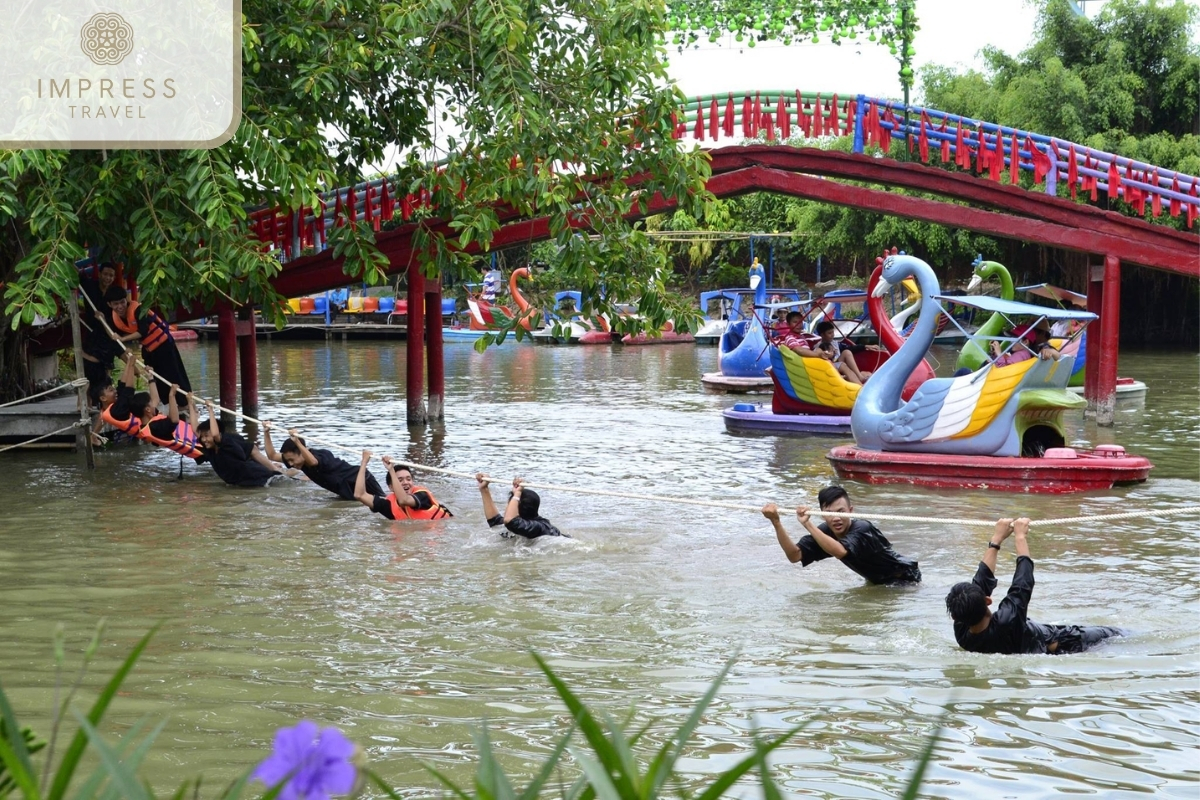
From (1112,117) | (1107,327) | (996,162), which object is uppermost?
(1112,117)

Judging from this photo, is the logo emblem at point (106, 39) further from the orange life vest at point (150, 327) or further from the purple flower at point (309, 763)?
the purple flower at point (309, 763)

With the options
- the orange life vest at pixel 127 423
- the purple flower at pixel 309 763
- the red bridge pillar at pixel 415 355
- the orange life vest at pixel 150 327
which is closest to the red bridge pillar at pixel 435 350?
the red bridge pillar at pixel 415 355

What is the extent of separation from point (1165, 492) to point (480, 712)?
8.55 meters

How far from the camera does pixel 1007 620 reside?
6523 millimetres

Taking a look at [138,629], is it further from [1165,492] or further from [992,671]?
[1165,492]

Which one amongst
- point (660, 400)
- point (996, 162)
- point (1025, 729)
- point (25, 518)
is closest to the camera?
point (1025, 729)

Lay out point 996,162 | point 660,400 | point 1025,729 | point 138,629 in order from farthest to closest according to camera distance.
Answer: point 660,400, point 996,162, point 138,629, point 1025,729

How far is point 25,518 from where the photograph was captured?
1080 centimetres

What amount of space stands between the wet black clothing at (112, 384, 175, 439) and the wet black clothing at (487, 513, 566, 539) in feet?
13.9

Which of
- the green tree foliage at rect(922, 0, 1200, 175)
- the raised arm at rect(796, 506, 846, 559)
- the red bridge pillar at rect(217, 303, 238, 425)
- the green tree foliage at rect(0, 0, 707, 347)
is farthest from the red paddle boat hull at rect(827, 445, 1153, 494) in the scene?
the green tree foliage at rect(922, 0, 1200, 175)

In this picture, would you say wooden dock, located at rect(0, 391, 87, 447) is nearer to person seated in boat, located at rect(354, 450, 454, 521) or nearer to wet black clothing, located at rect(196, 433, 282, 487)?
wet black clothing, located at rect(196, 433, 282, 487)

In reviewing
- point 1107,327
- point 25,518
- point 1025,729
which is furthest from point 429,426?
point 1025,729

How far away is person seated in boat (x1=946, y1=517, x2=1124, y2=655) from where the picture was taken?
6.51 meters

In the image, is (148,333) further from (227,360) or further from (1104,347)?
(1104,347)
